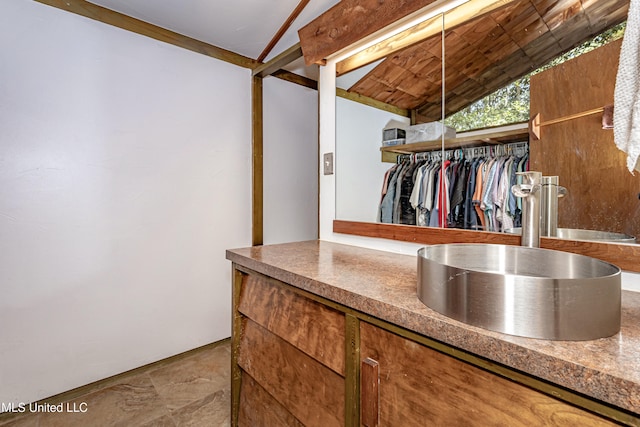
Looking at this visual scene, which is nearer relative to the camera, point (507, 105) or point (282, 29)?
point (507, 105)

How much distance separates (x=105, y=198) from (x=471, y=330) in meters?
2.23

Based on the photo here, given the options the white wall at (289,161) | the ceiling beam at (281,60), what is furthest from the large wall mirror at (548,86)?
the white wall at (289,161)

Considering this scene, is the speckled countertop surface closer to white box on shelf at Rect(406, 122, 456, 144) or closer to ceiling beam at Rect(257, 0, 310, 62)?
white box on shelf at Rect(406, 122, 456, 144)

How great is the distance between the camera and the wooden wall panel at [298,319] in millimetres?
915

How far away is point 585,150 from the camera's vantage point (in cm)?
97

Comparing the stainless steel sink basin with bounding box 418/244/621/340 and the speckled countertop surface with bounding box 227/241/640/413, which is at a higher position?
the stainless steel sink basin with bounding box 418/244/621/340

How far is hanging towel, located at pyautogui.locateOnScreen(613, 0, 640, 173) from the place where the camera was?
23.5 inches

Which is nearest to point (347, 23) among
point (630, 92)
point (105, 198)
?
point (630, 92)

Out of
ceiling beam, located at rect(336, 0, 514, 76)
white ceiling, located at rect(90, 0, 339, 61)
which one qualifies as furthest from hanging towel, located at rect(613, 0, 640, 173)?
white ceiling, located at rect(90, 0, 339, 61)

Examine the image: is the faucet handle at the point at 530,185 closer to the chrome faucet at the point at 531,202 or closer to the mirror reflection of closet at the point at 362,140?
the chrome faucet at the point at 531,202

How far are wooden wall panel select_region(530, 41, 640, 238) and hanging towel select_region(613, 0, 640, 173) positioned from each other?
348 mm

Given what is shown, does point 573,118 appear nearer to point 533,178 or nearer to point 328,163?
point 533,178

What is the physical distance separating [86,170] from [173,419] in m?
1.58


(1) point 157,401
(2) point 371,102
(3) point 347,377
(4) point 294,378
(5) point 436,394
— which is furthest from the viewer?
(1) point 157,401
